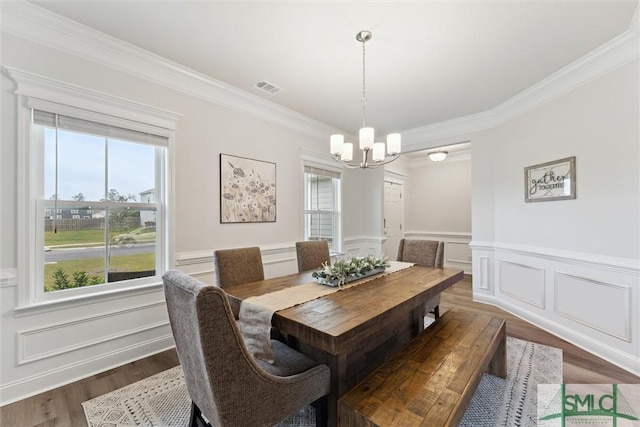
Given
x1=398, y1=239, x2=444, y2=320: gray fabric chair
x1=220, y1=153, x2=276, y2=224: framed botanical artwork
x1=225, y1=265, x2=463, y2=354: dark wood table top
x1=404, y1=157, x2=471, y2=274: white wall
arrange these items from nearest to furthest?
x1=225, y1=265, x2=463, y2=354: dark wood table top
x1=398, y1=239, x2=444, y2=320: gray fabric chair
x1=220, y1=153, x2=276, y2=224: framed botanical artwork
x1=404, y1=157, x2=471, y2=274: white wall

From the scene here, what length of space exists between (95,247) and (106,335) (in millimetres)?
760

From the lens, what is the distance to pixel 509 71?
9.36 ft

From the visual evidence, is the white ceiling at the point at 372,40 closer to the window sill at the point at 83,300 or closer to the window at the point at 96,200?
the window at the point at 96,200

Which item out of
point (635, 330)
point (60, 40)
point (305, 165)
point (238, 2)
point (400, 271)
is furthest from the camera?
point (305, 165)

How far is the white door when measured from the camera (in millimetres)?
6117

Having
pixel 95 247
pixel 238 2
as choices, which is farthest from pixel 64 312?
pixel 238 2

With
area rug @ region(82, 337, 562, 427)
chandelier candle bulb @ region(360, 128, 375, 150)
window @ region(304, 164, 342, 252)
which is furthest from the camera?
window @ region(304, 164, 342, 252)

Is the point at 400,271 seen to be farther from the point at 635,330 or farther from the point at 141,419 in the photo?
the point at 141,419

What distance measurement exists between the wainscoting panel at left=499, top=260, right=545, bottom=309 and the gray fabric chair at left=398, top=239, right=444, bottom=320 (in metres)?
1.24

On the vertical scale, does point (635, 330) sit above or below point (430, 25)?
below

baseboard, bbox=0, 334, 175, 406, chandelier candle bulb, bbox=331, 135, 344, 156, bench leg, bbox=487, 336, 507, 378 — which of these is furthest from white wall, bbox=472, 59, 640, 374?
baseboard, bbox=0, 334, 175, 406

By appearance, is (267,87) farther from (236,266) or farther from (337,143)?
(236,266)

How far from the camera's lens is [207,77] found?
2896 millimetres

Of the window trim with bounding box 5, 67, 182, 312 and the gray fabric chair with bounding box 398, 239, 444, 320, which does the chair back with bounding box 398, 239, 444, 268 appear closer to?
the gray fabric chair with bounding box 398, 239, 444, 320
